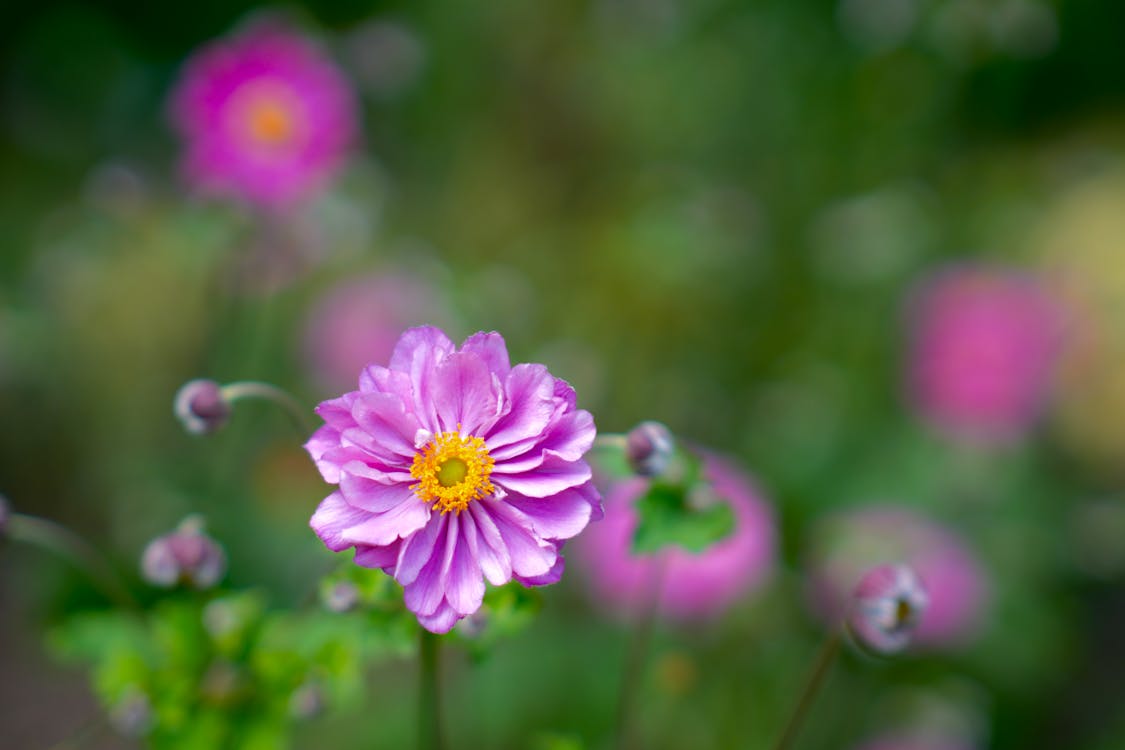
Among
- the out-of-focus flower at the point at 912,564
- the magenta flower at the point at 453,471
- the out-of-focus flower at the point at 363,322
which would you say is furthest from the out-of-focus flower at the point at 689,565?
the magenta flower at the point at 453,471

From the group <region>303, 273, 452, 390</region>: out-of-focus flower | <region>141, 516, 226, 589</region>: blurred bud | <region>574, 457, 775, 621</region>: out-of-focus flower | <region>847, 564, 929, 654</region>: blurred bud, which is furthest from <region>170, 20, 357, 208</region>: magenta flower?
<region>847, 564, 929, 654</region>: blurred bud

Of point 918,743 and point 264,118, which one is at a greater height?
point 264,118

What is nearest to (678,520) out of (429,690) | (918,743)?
(429,690)

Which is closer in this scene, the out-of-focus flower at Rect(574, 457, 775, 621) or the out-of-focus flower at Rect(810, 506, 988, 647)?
the out-of-focus flower at Rect(574, 457, 775, 621)

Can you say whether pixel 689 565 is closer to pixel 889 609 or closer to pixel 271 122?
pixel 889 609

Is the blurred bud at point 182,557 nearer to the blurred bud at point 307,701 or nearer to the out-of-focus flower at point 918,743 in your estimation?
the blurred bud at point 307,701

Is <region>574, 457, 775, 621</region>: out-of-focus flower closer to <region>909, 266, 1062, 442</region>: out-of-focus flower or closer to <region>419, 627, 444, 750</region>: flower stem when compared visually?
<region>909, 266, 1062, 442</region>: out-of-focus flower

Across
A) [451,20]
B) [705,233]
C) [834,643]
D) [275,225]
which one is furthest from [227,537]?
[451,20]
